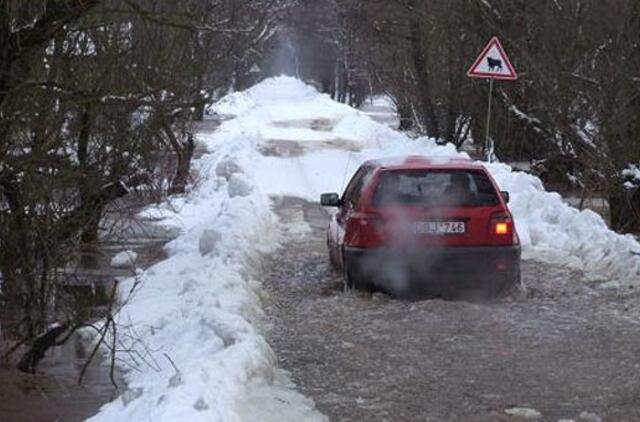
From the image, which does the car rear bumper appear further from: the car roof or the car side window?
the car roof

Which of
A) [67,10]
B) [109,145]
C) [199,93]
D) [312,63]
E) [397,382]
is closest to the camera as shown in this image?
[67,10]

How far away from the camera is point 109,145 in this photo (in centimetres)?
1141

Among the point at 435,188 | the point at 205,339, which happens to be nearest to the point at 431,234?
the point at 435,188

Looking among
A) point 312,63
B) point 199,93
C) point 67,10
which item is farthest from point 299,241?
point 312,63

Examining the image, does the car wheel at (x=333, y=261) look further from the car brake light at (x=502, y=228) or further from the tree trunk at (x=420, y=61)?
the tree trunk at (x=420, y=61)

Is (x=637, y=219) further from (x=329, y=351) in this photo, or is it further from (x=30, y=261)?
(x=30, y=261)

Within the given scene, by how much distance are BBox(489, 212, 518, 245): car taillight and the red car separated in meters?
0.01

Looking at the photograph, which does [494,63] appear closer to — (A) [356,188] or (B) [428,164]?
(A) [356,188]

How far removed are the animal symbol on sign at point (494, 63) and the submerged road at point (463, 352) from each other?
797 centimetres

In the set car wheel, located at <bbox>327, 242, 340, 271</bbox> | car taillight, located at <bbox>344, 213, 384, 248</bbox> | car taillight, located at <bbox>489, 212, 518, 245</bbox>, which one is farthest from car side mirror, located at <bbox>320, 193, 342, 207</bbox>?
car taillight, located at <bbox>489, 212, 518, 245</bbox>

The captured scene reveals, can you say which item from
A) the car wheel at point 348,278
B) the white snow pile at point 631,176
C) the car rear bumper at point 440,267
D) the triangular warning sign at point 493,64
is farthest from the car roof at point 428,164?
the triangular warning sign at point 493,64

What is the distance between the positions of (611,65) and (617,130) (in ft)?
3.50

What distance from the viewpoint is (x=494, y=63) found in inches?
754

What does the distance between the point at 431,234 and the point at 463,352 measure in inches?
79.0
